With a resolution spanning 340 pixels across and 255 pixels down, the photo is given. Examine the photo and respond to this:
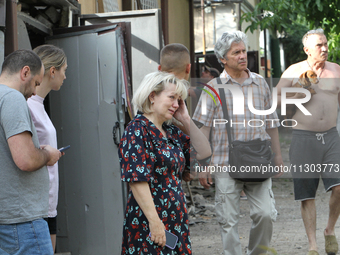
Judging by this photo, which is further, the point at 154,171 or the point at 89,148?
the point at 89,148

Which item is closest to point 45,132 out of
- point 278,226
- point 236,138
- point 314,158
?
point 236,138

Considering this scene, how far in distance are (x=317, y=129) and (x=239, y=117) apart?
101cm

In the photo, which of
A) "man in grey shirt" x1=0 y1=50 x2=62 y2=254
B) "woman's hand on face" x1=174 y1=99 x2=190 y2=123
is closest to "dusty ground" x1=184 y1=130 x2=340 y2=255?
"woman's hand on face" x1=174 y1=99 x2=190 y2=123

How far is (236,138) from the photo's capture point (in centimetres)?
412

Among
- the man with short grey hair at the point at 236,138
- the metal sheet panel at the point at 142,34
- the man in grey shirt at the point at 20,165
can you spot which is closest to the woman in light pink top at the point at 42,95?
the man in grey shirt at the point at 20,165

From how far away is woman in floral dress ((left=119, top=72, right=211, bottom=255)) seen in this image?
9.27 feet

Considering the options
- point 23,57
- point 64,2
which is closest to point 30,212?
point 23,57

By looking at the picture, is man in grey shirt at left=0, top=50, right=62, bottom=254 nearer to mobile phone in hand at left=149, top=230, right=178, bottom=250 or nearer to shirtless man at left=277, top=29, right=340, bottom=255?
mobile phone in hand at left=149, top=230, right=178, bottom=250

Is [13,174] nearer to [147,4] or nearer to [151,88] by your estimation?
[151,88]

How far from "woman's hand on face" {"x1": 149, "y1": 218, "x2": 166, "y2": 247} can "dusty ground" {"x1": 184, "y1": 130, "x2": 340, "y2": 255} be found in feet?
7.10

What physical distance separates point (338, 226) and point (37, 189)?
185 inches

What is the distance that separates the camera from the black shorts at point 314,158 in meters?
4.65

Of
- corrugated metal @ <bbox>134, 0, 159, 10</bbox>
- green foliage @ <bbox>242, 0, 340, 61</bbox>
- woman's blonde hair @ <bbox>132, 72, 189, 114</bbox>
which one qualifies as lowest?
woman's blonde hair @ <bbox>132, 72, 189, 114</bbox>

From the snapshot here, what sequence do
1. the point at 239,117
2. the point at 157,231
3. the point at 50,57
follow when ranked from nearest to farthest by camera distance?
the point at 157,231, the point at 50,57, the point at 239,117
